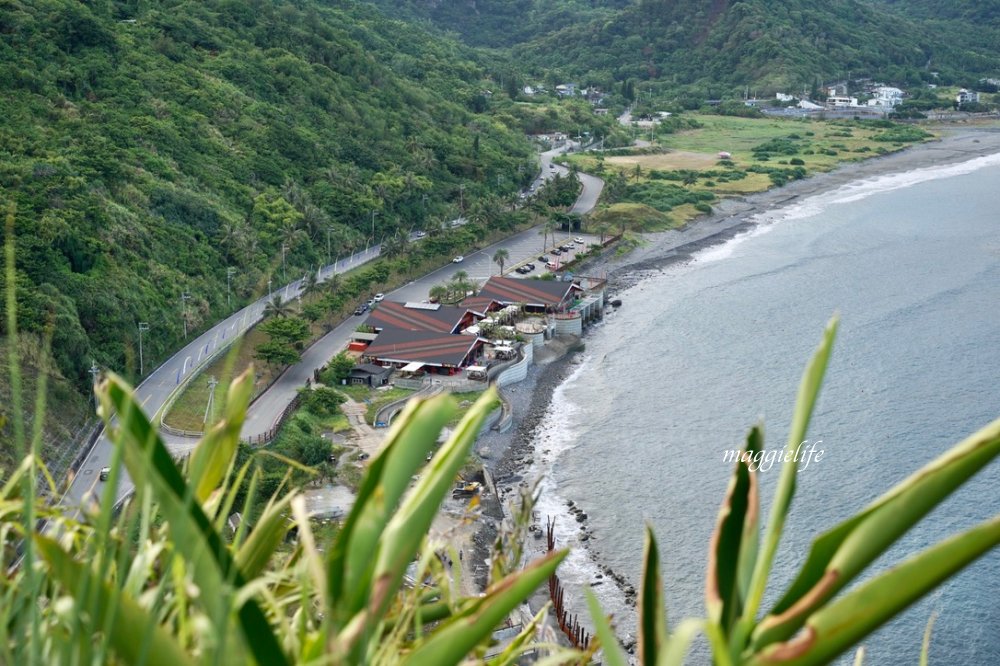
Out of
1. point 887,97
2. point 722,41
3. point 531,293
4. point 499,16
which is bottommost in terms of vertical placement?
point 531,293

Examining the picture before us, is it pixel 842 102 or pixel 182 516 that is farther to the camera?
pixel 842 102

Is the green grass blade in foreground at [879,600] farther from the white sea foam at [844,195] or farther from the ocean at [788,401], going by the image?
the white sea foam at [844,195]

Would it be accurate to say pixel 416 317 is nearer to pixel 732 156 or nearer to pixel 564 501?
pixel 564 501

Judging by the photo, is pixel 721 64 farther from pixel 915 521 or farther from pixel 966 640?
pixel 915 521

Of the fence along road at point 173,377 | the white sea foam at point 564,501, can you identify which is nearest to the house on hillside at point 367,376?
the fence along road at point 173,377

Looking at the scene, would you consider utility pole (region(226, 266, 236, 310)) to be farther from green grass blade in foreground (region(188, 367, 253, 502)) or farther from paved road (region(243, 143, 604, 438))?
green grass blade in foreground (region(188, 367, 253, 502))

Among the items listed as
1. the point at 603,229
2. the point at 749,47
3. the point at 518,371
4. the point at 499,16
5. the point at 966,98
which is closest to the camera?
the point at 518,371

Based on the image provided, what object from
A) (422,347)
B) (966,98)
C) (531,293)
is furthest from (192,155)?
(966,98)
